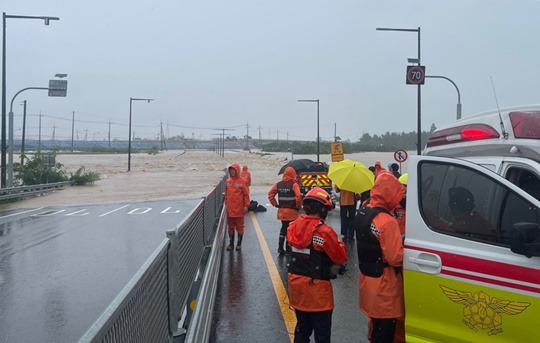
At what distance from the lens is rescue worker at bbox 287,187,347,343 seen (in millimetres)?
4125

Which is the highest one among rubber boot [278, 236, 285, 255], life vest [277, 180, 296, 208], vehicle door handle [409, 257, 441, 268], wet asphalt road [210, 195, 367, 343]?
life vest [277, 180, 296, 208]

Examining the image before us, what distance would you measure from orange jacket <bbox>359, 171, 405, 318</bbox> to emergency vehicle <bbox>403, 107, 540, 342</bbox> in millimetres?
116

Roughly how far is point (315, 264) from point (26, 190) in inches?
1019

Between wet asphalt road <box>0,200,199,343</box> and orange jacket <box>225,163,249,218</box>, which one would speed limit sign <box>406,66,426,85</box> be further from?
orange jacket <box>225,163,249,218</box>

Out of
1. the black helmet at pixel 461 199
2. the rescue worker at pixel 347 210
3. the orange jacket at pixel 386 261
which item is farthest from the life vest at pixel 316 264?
the rescue worker at pixel 347 210

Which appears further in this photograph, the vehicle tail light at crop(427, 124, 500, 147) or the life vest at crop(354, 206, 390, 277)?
the vehicle tail light at crop(427, 124, 500, 147)

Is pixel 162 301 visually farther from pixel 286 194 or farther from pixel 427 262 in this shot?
pixel 286 194

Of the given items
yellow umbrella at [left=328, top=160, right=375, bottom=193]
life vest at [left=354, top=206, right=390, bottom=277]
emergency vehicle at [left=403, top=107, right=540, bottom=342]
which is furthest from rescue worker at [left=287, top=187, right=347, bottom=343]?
yellow umbrella at [left=328, top=160, right=375, bottom=193]

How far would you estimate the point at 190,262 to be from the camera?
5.40 metres

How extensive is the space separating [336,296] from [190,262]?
2585 millimetres

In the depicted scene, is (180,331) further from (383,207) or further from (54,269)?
(54,269)

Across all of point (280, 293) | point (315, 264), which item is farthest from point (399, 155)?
point (315, 264)

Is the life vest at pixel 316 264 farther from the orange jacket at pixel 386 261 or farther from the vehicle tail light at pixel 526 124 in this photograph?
the vehicle tail light at pixel 526 124

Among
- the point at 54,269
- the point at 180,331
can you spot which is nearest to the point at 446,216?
the point at 180,331
